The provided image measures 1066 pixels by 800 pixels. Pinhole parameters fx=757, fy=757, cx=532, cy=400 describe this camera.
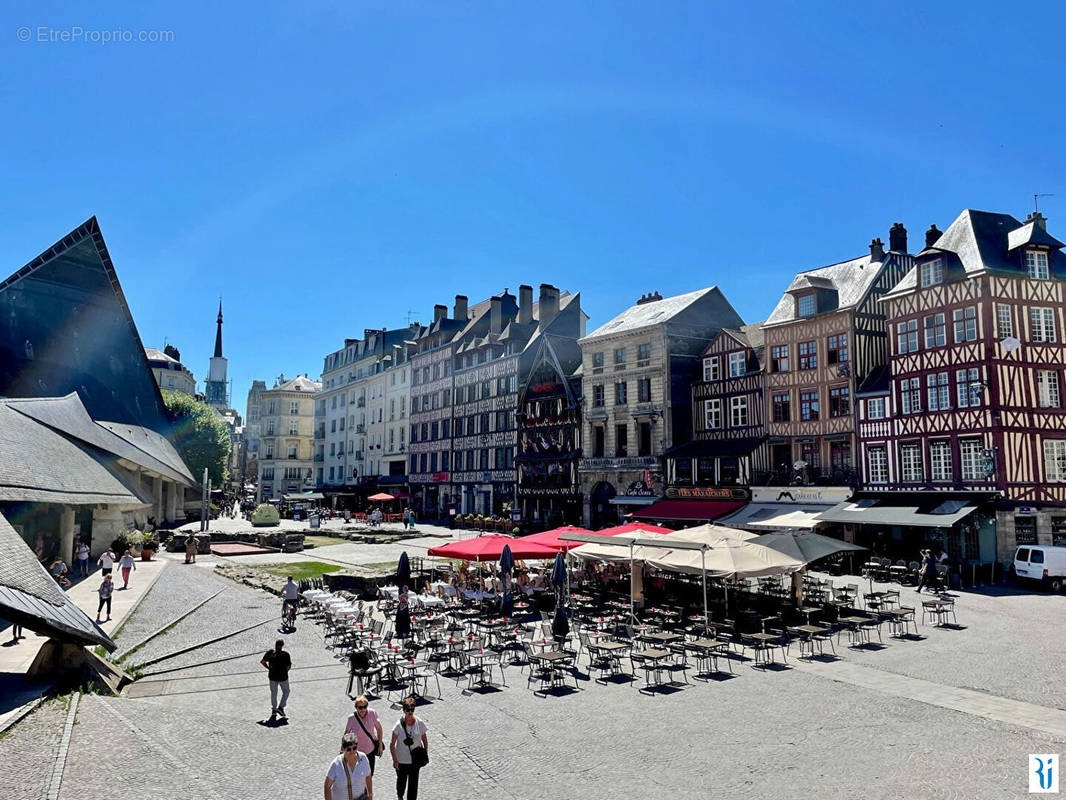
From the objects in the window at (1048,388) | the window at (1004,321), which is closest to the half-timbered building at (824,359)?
the window at (1004,321)

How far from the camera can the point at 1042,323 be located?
90.1 feet

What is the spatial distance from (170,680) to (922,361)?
27.3 m

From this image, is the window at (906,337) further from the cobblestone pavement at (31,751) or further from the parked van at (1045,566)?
the cobblestone pavement at (31,751)

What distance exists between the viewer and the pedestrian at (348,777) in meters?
6.23

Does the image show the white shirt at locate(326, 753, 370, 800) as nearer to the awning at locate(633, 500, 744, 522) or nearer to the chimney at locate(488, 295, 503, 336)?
the awning at locate(633, 500, 744, 522)

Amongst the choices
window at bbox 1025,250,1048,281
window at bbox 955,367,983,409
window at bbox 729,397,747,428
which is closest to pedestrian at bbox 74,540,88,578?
window at bbox 729,397,747,428

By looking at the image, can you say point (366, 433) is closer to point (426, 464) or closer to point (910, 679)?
point (426, 464)

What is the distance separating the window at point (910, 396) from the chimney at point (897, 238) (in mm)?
8064

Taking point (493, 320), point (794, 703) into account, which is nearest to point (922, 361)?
point (794, 703)

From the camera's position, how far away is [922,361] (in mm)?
28922

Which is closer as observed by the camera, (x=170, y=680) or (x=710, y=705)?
(x=710, y=705)

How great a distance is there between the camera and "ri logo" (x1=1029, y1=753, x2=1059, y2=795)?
7.77m

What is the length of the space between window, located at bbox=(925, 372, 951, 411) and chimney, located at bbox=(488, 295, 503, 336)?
30381 millimetres

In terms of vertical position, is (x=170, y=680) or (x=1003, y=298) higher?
(x=1003, y=298)
